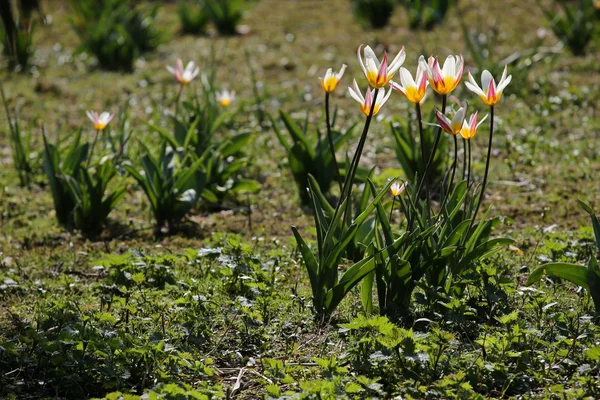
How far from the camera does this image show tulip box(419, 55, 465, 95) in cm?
286

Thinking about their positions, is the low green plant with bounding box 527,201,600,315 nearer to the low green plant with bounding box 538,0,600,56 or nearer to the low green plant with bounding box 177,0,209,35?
the low green plant with bounding box 538,0,600,56

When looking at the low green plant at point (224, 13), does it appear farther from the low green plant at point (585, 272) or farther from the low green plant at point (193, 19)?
the low green plant at point (585, 272)

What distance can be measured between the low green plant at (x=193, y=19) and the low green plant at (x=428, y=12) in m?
2.47

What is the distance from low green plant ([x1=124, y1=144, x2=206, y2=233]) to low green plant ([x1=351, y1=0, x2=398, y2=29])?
15.9 ft

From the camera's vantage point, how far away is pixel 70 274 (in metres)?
4.01

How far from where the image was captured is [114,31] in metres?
8.38

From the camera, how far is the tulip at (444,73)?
2855mm

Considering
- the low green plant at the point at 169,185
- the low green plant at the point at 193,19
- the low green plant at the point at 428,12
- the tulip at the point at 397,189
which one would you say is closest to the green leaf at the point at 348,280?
the tulip at the point at 397,189

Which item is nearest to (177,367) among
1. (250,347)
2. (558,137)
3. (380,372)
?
(250,347)

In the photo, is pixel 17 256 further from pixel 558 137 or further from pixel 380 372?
pixel 558 137

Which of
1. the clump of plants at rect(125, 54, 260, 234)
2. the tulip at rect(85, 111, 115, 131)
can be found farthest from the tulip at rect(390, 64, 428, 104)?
the tulip at rect(85, 111, 115, 131)

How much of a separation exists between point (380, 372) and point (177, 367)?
0.74 metres

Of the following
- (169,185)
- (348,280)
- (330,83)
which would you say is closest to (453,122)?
(330,83)

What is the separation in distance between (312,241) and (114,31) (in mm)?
5193
